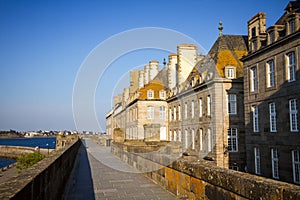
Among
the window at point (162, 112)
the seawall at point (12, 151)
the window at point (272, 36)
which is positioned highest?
the window at point (272, 36)

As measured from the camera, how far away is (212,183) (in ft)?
17.4

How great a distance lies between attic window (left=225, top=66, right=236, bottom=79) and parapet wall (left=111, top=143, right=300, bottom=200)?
Answer: 22208mm

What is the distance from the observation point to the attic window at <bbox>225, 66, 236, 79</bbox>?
30.3 m

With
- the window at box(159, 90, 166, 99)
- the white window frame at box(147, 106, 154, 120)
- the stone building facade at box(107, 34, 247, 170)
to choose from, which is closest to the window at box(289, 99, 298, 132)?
the stone building facade at box(107, 34, 247, 170)

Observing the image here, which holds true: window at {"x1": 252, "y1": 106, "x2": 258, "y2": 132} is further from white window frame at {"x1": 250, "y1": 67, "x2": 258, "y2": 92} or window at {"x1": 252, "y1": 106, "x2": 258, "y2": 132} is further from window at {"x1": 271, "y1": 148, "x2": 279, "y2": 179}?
window at {"x1": 271, "y1": 148, "x2": 279, "y2": 179}

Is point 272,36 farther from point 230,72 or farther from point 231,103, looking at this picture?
point 231,103

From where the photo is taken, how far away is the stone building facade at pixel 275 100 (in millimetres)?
20109

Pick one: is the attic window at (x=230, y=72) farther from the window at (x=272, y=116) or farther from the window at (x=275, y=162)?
the window at (x=275, y=162)

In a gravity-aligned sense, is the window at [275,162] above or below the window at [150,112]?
below

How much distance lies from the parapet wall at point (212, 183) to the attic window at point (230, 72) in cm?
2221

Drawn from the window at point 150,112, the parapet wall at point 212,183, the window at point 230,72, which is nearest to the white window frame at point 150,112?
the window at point 150,112

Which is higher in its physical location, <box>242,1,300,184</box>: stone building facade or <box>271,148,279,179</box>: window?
<box>242,1,300,184</box>: stone building facade

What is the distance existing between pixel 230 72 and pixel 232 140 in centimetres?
691

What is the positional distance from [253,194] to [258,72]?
21.9 meters
